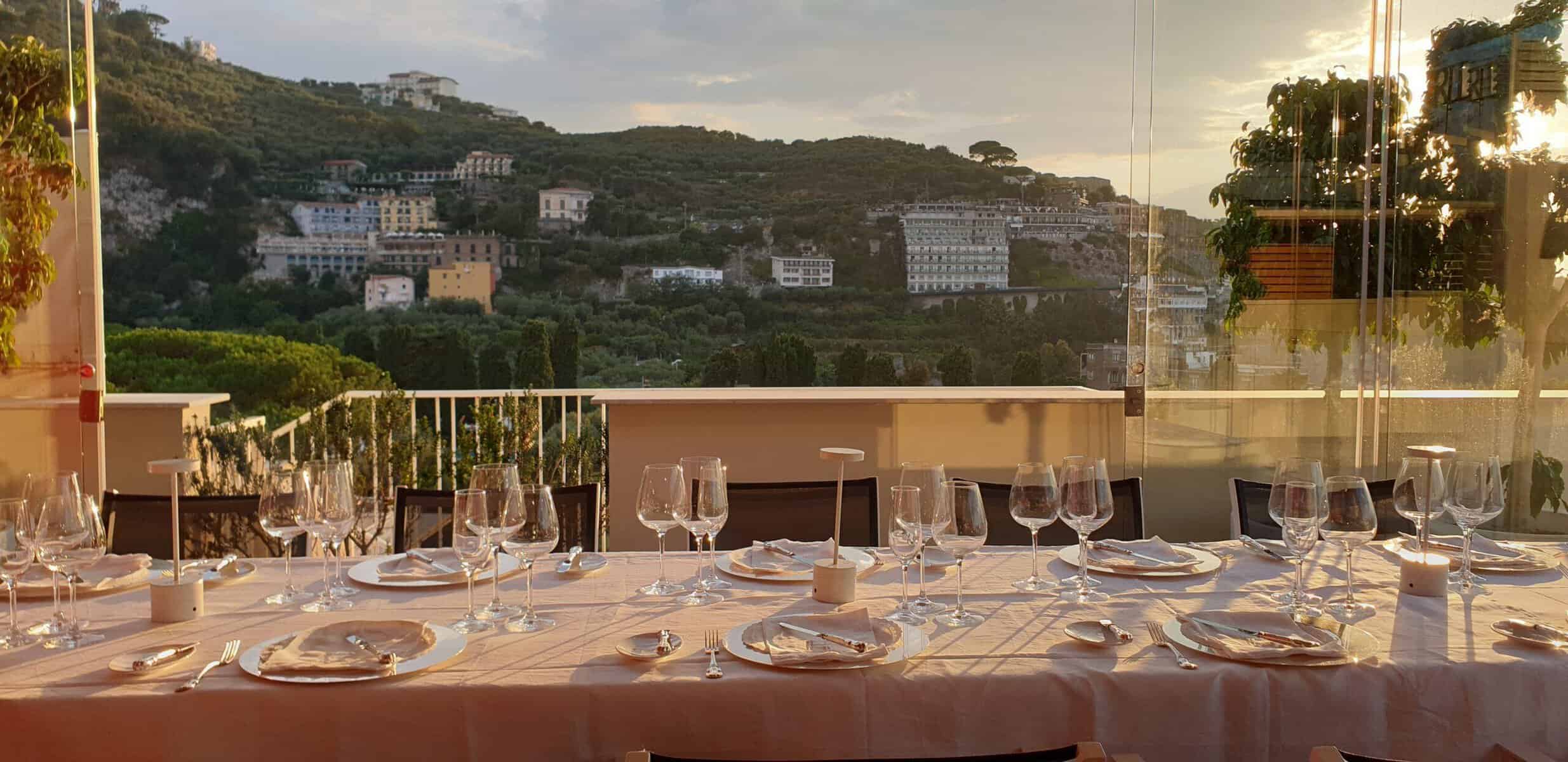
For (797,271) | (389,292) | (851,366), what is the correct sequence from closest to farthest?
(851,366) → (797,271) → (389,292)

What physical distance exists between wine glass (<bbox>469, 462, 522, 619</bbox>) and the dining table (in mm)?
117

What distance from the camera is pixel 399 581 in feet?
5.62

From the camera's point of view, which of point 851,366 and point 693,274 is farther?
point 693,274

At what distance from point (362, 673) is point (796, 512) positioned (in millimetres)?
1188

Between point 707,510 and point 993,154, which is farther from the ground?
point 993,154

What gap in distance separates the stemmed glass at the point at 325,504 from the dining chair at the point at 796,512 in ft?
2.81

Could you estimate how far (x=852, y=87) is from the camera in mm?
9094

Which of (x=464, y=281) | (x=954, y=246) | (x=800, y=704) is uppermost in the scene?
(x=954, y=246)

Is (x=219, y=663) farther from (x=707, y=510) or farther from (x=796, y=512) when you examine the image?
(x=796, y=512)

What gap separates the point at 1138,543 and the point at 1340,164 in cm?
218

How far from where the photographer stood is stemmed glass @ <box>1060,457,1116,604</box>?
163 cm

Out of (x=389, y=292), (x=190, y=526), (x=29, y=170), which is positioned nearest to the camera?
(x=190, y=526)

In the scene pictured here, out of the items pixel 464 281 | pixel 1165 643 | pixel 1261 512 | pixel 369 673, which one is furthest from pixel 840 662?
pixel 464 281

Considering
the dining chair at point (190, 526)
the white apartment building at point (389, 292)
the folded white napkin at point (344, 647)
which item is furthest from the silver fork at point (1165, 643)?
the white apartment building at point (389, 292)
